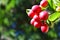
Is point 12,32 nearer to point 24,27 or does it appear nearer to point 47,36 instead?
point 24,27

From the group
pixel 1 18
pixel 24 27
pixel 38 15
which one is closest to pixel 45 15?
pixel 38 15

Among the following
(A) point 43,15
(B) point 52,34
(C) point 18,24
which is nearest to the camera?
(A) point 43,15

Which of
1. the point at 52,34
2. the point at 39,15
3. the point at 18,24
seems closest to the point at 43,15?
the point at 39,15

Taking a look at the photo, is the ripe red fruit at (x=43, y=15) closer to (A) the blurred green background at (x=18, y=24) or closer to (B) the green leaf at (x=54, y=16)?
(B) the green leaf at (x=54, y=16)

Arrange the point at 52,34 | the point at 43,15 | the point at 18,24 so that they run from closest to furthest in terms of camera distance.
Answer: the point at 43,15 → the point at 52,34 → the point at 18,24

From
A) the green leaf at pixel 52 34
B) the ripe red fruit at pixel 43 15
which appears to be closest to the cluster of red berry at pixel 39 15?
the ripe red fruit at pixel 43 15

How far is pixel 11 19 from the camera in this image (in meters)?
3.32

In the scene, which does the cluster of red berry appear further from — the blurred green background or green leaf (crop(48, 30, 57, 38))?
green leaf (crop(48, 30, 57, 38))

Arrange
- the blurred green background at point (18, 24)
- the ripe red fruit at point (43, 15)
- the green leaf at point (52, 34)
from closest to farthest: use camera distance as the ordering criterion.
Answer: the ripe red fruit at point (43, 15)
the blurred green background at point (18, 24)
the green leaf at point (52, 34)

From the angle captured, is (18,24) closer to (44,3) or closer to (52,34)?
(52,34)

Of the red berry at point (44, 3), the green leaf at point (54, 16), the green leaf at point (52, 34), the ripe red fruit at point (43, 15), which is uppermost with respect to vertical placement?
the red berry at point (44, 3)

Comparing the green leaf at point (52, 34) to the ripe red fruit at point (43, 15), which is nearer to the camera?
the ripe red fruit at point (43, 15)

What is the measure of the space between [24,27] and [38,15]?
2.63 meters

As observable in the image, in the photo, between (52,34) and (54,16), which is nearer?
(54,16)
